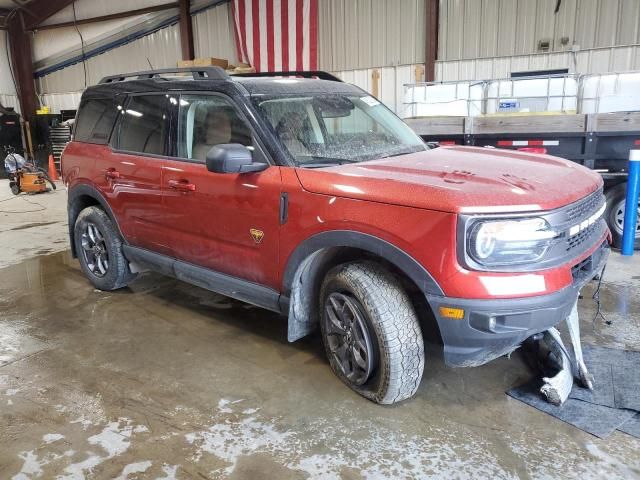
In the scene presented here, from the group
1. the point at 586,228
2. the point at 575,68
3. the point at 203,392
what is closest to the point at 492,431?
the point at 586,228

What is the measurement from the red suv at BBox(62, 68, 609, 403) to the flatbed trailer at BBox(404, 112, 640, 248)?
2.41 meters

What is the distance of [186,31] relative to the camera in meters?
13.1

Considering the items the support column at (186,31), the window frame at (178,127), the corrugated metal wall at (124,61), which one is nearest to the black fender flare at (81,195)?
the window frame at (178,127)

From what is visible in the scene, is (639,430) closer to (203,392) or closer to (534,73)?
(203,392)

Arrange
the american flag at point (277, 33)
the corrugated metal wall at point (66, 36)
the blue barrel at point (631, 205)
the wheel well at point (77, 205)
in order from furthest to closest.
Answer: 1. the corrugated metal wall at point (66, 36)
2. the american flag at point (277, 33)
3. the blue barrel at point (631, 205)
4. the wheel well at point (77, 205)

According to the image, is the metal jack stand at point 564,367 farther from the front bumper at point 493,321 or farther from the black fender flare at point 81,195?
the black fender flare at point 81,195

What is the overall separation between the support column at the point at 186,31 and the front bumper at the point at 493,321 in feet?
40.8

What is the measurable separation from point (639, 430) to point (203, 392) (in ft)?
7.25

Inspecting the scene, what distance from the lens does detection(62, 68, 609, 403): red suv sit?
233cm

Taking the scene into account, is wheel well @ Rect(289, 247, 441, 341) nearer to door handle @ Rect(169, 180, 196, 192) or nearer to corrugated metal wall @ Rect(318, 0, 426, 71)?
door handle @ Rect(169, 180, 196, 192)

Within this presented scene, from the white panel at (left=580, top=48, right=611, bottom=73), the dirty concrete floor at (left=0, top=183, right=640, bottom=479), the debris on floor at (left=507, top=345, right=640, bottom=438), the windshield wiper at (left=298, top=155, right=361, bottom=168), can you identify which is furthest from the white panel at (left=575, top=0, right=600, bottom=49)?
the windshield wiper at (left=298, top=155, right=361, bottom=168)

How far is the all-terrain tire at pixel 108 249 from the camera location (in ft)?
14.6

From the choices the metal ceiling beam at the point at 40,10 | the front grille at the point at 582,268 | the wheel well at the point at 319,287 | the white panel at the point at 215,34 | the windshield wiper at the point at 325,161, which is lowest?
the wheel well at the point at 319,287

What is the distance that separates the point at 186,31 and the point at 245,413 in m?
12.3
